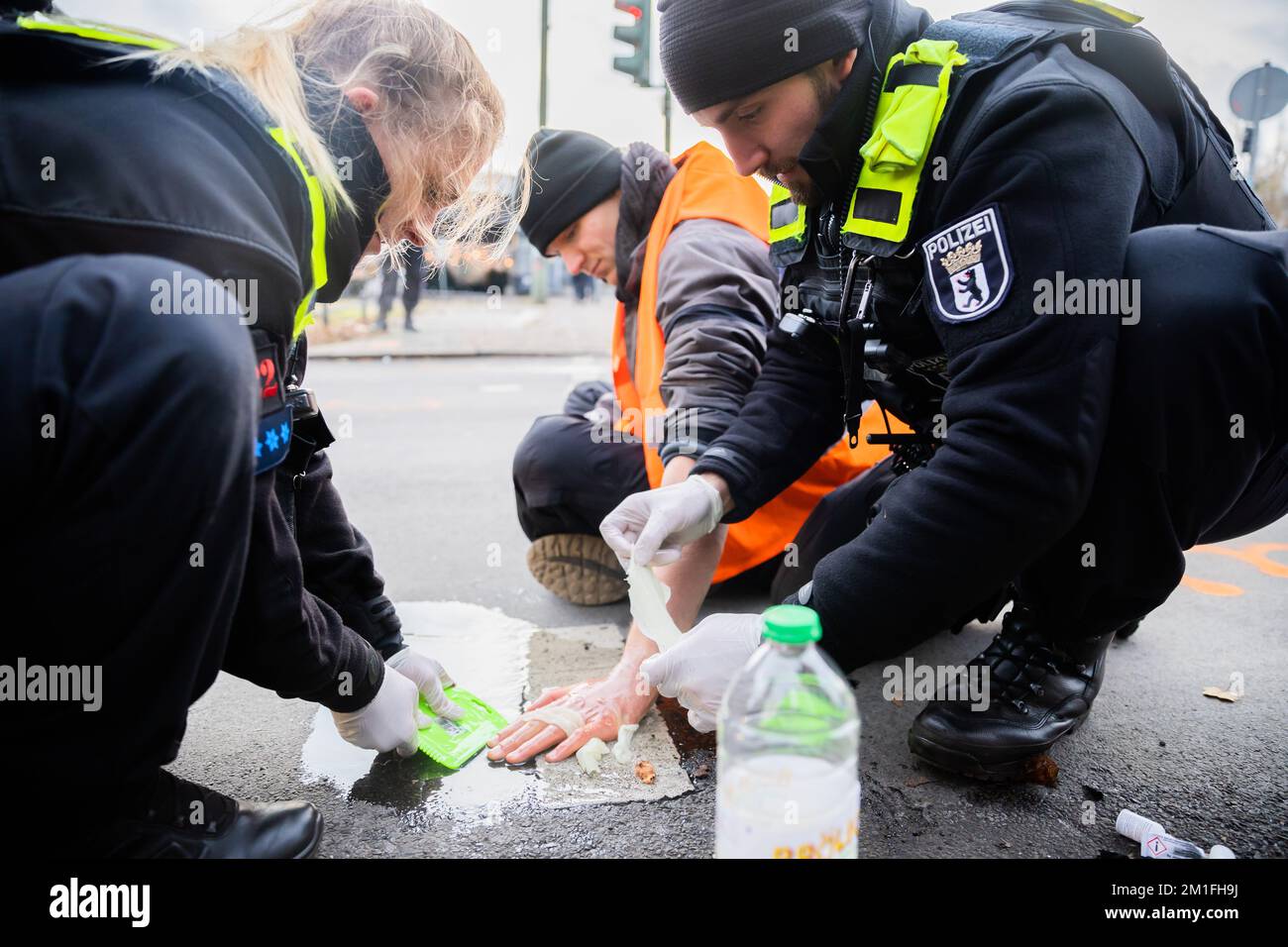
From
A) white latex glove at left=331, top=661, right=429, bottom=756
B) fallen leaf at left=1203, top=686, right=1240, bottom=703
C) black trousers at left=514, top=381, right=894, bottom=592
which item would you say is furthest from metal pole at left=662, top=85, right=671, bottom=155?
white latex glove at left=331, top=661, right=429, bottom=756

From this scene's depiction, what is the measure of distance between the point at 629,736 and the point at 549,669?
16.5 inches

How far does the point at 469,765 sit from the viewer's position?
5.60 feet

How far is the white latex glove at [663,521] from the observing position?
1825 millimetres

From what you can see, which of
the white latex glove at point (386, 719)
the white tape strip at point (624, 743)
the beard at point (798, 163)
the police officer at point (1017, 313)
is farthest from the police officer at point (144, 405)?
the beard at point (798, 163)

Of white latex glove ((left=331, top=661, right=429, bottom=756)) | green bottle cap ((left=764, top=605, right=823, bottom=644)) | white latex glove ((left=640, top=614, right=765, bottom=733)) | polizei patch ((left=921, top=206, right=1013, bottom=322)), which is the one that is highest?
polizei patch ((left=921, top=206, right=1013, bottom=322))

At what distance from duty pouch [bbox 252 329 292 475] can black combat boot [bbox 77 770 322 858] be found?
471 millimetres

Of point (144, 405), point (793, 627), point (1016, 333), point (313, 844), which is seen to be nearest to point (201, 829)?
point (313, 844)

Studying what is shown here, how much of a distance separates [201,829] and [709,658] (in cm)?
78

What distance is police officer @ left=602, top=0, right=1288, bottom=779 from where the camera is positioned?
4.29ft

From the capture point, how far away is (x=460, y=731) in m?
1.80

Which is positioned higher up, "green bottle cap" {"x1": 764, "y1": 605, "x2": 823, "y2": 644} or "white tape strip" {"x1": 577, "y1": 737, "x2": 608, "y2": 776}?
"green bottle cap" {"x1": 764, "y1": 605, "x2": 823, "y2": 644}

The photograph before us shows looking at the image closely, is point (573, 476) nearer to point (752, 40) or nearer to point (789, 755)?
point (752, 40)

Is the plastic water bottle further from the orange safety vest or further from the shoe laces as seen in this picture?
the orange safety vest

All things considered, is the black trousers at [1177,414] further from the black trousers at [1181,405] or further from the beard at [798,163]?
the beard at [798,163]
